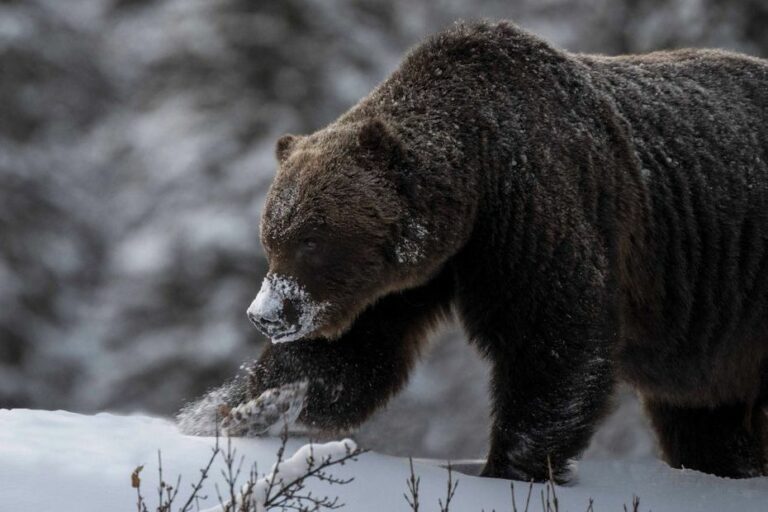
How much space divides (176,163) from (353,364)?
12333 millimetres

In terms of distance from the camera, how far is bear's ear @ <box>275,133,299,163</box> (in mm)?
5836

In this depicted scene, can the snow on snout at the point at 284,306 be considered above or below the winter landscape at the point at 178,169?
below

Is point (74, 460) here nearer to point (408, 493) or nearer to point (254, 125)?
point (408, 493)

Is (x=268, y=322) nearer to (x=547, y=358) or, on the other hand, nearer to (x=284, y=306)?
(x=284, y=306)

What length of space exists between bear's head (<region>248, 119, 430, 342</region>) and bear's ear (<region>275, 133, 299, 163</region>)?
12.5 inches

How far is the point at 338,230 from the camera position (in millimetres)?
5387

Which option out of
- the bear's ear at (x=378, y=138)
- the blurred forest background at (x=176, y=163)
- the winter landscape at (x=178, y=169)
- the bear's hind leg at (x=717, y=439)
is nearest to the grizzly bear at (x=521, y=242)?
the bear's ear at (x=378, y=138)

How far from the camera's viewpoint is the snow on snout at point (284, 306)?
5301mm

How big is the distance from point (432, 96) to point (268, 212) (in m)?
0.93

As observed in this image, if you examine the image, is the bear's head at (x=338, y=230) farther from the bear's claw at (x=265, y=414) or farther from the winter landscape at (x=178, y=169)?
the winter landscape at (x=178, y=169)

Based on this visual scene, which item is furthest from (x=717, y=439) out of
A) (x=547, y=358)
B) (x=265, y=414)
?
(x=265, y=414)

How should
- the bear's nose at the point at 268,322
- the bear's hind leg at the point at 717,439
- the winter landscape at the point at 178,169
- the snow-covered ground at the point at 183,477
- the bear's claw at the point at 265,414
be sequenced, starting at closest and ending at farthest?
1. the snow-covered ground at the point at 183,477
2. the bear's nose at the point at 268,322
3. the bear's claw at the point at 265,414
4. the bear's hind leg at the point at 717,439
5. the winter landscape at the point at 178,169

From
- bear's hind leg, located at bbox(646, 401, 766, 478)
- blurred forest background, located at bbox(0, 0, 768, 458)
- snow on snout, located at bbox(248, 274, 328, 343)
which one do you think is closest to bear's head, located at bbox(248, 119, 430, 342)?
snow on snout, located at bbox(248, 274, 328, 343)

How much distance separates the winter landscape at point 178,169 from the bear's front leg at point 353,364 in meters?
6.01
